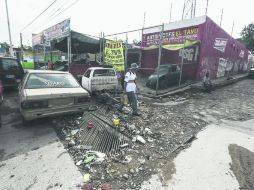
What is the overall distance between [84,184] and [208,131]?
151 inches

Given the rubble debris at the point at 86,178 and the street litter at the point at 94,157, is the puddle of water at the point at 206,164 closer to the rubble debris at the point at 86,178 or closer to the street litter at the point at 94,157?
the rubble debris at the point at 86,178

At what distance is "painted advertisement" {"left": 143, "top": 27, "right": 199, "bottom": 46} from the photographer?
13.5 m

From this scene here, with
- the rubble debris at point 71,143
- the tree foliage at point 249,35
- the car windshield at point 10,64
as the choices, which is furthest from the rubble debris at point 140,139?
the tree foliage at point 249,35

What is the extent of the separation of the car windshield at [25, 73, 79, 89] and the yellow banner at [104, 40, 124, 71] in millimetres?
3453

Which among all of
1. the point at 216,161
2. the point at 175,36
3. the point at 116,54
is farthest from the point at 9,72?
the point at 175,36

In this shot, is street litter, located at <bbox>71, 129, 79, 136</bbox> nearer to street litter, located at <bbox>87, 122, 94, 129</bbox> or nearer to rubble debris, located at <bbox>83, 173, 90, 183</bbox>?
street litter, located at <bbox>87, 122, 94, 129</bbox>

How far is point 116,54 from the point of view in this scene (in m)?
8.84

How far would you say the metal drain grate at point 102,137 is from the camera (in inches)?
155

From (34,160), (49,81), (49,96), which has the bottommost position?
(34,160)

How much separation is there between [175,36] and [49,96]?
13.1 meters

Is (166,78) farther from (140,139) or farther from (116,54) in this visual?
(140,139)

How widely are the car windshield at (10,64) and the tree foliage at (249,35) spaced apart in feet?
133

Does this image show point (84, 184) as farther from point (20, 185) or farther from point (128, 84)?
point (128, 84)

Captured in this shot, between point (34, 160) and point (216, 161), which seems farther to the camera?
point (216, 161)
